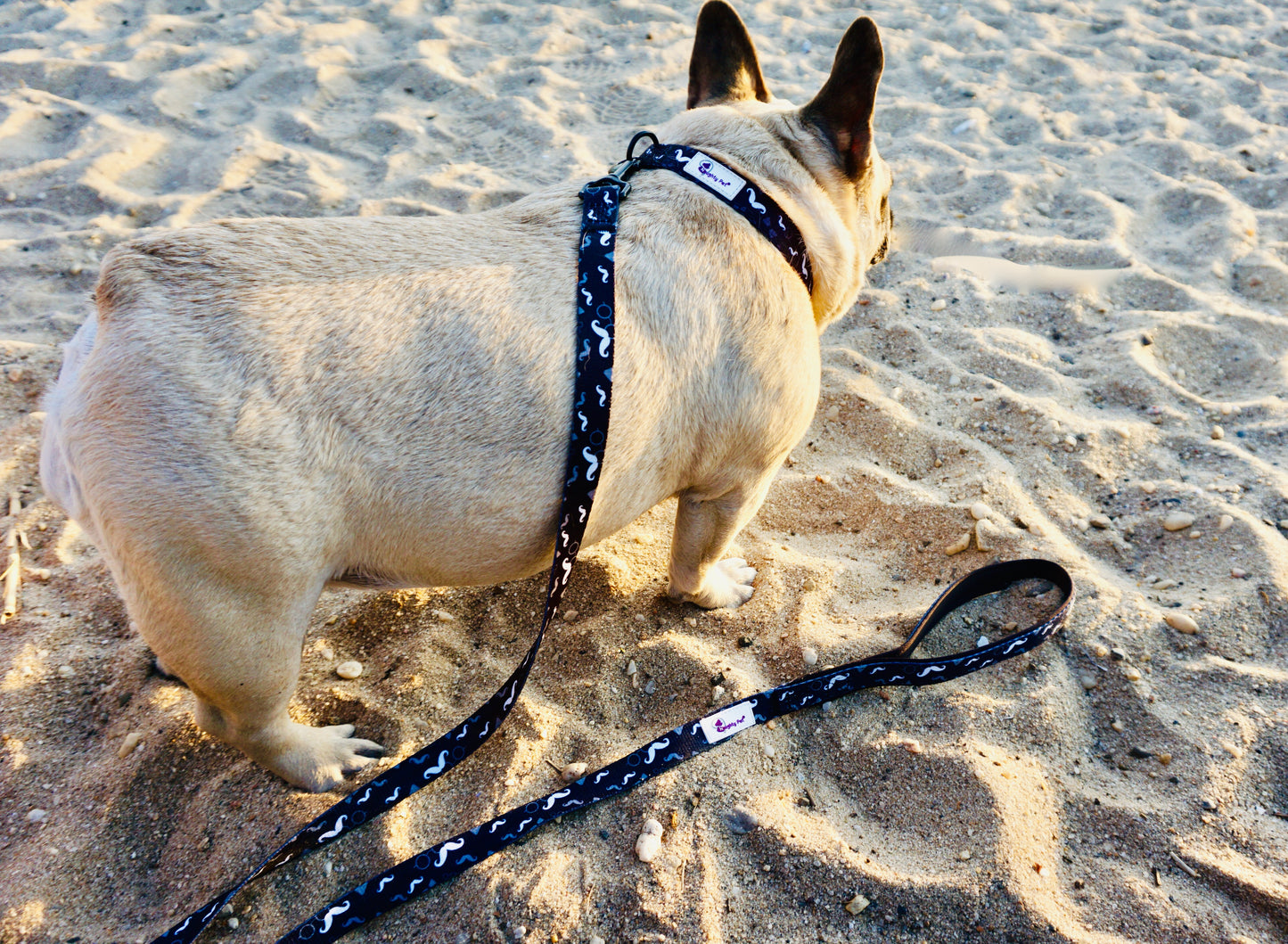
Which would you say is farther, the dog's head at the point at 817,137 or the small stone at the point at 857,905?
the dog's head at the point at 817,137

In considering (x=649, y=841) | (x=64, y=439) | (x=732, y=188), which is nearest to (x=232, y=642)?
(x=64, y=439)


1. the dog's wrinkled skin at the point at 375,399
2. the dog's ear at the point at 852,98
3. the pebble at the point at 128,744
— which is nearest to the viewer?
the dog's wrinkled skin at the point at 375,399

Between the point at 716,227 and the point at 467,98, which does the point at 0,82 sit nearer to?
the point at 467,98

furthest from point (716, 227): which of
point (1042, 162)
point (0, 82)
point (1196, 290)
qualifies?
point (0, 82)

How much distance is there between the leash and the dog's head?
0.60 ft

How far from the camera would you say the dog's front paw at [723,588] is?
9.59 feet

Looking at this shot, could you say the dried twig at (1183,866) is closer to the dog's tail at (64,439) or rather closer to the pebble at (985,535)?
the pebble at (985,535)

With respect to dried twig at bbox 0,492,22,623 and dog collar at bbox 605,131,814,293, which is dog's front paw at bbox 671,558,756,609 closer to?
dog collar at bbox 605,131,814,293

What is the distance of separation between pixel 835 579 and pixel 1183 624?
3.90 ft

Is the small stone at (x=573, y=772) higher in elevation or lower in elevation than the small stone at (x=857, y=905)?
lower

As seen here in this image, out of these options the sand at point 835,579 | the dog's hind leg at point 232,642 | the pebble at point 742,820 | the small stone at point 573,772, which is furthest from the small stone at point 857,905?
the dog's hind leg at point 232,642

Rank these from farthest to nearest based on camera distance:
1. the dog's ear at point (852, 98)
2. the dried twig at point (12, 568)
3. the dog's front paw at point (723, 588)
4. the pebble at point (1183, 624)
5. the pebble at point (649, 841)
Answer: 1. the dog's front paw at point (723, 588)
2. the dried twig at point (12, 568)
3. the pebble at point (1183, 624)
4. the dog's ear at point (852, 98)
5. the pebble at point (649, 841)

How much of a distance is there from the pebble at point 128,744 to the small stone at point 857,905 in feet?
7.38

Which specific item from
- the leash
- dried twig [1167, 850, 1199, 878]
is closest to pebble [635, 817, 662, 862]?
the leash
